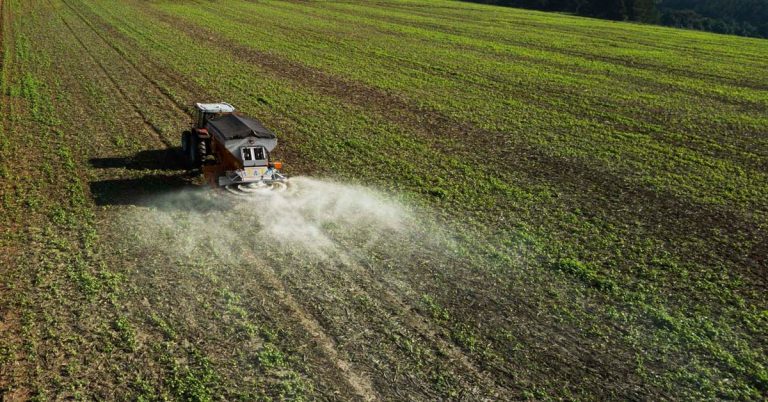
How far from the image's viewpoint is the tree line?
278 ft

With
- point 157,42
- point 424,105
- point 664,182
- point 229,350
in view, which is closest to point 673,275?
point 664,182

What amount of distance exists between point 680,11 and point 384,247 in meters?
131

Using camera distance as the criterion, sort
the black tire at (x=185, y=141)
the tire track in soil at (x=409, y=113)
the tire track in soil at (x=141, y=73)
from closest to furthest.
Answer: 1. the tire track in soil at (x=409, y=113)
2. the black tire at (x=185, y=141)
3. the tire track in soil at (x=141, y=73)

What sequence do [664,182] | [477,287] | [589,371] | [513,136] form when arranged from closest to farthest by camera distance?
[589,371]
[477,287]
[664,182]
[513,136]

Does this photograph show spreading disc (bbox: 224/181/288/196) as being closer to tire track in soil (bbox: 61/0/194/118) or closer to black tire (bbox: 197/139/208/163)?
black tire (bbox: 197/139/208/163)

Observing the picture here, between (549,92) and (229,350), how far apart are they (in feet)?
73.5

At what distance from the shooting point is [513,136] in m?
20.1

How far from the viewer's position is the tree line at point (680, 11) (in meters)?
84.8

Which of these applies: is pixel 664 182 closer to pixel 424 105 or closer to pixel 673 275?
pixel 673 275

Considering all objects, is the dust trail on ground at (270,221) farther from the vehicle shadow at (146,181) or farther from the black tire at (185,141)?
the black tire at (185,141)

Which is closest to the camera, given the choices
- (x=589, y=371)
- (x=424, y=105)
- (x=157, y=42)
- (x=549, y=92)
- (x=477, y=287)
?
(x=589, y=371)

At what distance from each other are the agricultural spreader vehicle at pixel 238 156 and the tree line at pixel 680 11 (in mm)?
81802

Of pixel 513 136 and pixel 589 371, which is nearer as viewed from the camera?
pixel 589 371

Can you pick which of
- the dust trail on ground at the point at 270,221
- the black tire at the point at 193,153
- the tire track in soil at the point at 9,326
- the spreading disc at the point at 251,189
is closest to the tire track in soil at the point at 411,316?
the dust trail on ground at the point at 270,221
